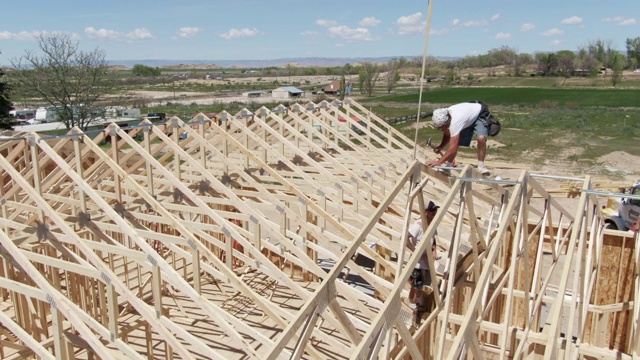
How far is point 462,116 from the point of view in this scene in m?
6.94

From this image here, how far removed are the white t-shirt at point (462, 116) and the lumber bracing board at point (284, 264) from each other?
0.78 metres

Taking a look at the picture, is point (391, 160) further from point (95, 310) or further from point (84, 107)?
point (84, 107)

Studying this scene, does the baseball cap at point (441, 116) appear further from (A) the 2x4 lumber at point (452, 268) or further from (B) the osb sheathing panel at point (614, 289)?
(B) the osb sheathing panel at point (614, 289)

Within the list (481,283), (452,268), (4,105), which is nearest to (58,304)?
(452,268)

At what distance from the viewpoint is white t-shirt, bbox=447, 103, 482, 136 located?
695 centimetres

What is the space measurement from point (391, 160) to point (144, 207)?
569 cm

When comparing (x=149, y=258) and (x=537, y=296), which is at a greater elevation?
(x=149, y=258)

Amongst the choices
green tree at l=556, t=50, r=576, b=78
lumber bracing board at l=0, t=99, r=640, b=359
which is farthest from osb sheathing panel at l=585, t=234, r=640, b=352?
green tree at l=556, t=50, r=576, b=78

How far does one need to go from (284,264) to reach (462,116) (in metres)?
6.23

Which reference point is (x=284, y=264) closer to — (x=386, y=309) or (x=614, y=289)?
(x=614, y=289)

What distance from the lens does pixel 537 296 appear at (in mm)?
6324

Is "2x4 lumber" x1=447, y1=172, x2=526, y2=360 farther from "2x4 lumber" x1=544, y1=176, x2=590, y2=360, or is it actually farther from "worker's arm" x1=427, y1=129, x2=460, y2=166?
"worker's arm" x1=427, y1=129, x2=460, y2=166

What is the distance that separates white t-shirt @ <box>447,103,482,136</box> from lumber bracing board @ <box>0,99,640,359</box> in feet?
2.56

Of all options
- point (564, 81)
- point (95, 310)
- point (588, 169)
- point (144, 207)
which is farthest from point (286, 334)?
point (564, 81)
